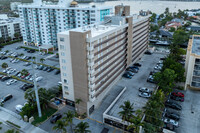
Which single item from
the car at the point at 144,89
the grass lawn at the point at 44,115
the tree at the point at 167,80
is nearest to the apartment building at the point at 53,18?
the car at the point at 144,89

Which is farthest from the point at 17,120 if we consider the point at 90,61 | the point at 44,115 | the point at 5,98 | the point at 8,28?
the point at 8,28

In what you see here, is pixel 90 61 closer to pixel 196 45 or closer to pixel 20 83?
pixel 20 83

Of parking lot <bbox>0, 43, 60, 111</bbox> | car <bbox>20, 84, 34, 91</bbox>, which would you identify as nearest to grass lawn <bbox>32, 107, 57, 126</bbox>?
parking lot <bbox>0, 43, 60, 111</bbox>

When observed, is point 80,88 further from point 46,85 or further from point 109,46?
point 46,85

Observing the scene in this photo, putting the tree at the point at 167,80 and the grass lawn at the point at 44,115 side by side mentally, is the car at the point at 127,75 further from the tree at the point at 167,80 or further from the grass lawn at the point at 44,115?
the grass lawn at the point at 44,115

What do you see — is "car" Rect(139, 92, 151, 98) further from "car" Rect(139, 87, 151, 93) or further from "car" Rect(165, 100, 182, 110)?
"car" Rect(165, 100, 182, 110)

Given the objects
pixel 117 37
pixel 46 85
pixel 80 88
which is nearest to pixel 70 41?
pixel 80 88
